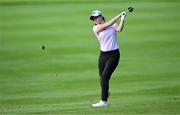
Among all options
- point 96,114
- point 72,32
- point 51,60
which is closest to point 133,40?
point 72,32

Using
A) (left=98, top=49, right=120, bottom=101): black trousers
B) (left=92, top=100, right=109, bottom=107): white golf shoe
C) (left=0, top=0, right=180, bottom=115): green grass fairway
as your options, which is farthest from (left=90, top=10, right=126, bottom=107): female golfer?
(left=0, top=0, right=180, bottom=115): green grass fairway

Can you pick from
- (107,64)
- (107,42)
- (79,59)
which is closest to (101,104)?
(107,64)

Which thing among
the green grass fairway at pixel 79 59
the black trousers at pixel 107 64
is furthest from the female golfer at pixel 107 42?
the green grass fairway at pixel 79 59

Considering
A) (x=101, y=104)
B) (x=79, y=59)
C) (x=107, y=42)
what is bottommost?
(x=79, y=59)

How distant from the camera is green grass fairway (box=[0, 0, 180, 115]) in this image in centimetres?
1316

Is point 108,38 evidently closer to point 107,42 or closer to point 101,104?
point 107,42

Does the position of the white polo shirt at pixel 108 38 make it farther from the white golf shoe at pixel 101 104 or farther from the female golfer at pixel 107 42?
the white golf shoe at pixel 101 104

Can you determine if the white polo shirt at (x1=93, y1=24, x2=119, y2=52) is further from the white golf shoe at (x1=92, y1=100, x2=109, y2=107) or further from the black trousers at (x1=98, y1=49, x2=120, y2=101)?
the white golf shoe at (x1=92, y1=100, x2=109, y2=107)

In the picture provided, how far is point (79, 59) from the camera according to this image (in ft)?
64.3

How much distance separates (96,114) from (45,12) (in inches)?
604

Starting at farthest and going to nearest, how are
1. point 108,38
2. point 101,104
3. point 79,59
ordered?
point 79,59 → point 101,104 → point 108,38

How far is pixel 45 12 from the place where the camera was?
26.3m

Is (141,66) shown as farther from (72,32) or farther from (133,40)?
(72,32)

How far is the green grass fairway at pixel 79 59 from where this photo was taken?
13164 mm
